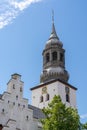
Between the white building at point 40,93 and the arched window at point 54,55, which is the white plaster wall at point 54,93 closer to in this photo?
the white building at point 40,93

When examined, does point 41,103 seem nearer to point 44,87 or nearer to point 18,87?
point 44,87

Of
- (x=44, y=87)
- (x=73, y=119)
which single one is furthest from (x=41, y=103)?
(x=73, y=119)

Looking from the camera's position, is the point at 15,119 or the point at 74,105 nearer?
the point at 15,119

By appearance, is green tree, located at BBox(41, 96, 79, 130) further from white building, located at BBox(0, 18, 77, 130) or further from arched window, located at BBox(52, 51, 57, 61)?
arched window, located at BBox(52, 51, 57, 61)

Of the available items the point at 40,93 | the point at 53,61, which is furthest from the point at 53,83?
the point at 53,61

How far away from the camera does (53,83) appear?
69.2 m

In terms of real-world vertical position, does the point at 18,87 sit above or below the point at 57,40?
below

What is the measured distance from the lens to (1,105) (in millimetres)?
51969

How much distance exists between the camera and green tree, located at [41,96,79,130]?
3656 centimetres

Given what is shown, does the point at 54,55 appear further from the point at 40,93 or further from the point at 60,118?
the point at 60,118

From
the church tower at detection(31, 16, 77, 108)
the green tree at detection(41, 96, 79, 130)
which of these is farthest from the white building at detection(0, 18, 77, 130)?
the green tree at detection(41, 96, 79, 130)

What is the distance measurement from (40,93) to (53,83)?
3.36 m

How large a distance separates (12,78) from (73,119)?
19606mm

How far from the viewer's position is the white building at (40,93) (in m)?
52.7
